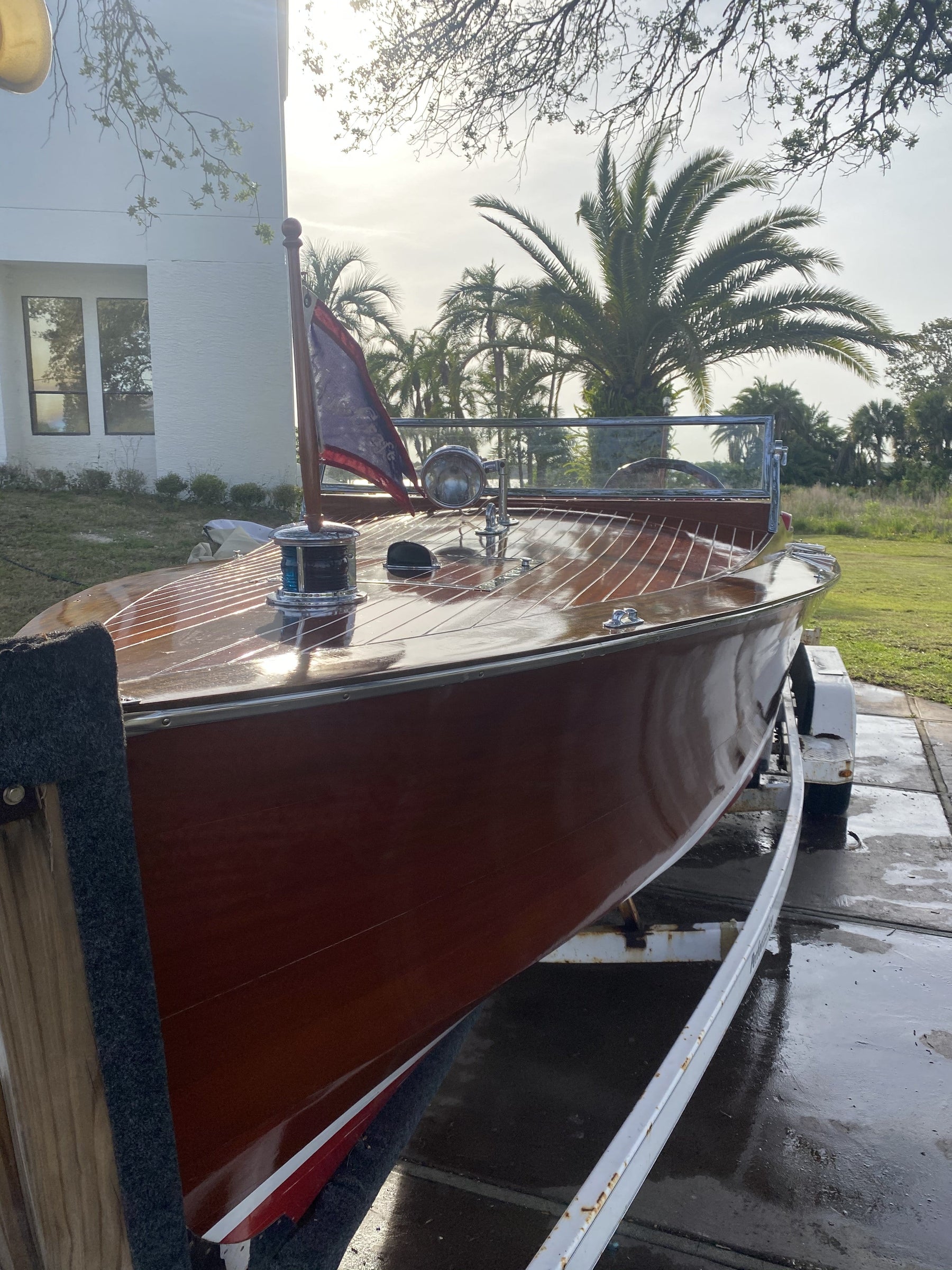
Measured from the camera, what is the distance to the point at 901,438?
31828 mm

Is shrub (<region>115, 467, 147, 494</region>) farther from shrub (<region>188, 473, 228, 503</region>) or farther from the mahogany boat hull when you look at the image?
the mahogany boat hull

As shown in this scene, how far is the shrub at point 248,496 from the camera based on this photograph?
12156 millimetres

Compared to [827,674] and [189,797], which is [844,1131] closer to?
[189,797]

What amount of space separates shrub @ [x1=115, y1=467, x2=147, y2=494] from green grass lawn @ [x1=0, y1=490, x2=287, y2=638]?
22cm

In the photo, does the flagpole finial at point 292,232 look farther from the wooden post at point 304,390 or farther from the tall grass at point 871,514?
the tall grass at point 871,514

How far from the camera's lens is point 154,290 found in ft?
39.6

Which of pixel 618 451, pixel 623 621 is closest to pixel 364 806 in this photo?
pixel 623 621

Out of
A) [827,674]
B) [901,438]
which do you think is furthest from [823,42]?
[901,438]

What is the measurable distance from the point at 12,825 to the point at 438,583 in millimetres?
1436

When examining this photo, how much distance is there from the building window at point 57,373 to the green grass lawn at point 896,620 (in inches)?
405

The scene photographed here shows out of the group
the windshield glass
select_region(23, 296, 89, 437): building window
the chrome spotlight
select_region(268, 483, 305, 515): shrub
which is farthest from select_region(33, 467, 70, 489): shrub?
the chrome spotlight

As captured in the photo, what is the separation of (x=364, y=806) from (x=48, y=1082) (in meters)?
0.59

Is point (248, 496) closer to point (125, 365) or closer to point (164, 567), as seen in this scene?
point (125, 365)

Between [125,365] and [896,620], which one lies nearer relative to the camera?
[896,620]
